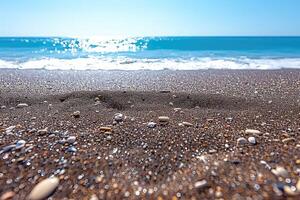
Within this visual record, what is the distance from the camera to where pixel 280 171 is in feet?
6.40

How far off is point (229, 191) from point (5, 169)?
1783 millimetres

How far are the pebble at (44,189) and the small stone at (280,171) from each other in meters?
1.66

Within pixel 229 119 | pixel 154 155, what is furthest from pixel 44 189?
pixel 229 119

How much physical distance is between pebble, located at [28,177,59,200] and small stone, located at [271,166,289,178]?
5.44 feet

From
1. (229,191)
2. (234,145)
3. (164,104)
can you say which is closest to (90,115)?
(164,104)

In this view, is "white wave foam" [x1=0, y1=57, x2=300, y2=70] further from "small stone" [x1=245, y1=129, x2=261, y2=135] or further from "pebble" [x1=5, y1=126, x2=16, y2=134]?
"pebble" [x1=5, y1=126, x2=16, y2=134]

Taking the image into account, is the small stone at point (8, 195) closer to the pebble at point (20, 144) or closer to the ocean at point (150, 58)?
the pebble at point (20, 144)

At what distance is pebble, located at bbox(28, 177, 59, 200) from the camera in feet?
6.00

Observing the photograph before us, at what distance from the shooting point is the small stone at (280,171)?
75.5 inches

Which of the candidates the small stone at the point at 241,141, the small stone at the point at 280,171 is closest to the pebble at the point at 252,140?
the small stone at the point at 241,141

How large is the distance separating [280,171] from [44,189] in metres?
1.77

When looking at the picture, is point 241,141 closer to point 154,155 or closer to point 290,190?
point 290,190

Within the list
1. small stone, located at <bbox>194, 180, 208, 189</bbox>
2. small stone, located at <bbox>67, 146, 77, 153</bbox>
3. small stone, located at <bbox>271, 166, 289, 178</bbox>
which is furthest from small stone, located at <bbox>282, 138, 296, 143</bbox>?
small stone, located at <bbox>67, 146, 77, 153</bbox>

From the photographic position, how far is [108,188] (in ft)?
6.21
